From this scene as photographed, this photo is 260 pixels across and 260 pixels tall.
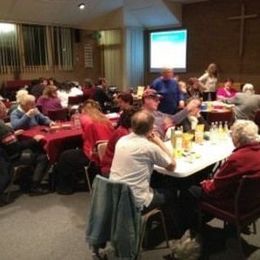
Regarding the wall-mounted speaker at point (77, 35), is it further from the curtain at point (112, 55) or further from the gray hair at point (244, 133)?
the gray hair at point (244, 133)

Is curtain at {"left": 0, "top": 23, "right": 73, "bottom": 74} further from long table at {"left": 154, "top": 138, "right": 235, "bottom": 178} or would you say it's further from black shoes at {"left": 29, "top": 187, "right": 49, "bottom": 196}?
long table at {"left": 154, "top": 138, "right": 235, "bottom": 178}

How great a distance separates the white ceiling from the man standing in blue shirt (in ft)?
13.7

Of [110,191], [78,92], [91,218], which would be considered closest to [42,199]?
[91,218]

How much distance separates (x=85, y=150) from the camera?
12.6ft

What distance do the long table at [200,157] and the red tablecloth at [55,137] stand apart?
1.32m

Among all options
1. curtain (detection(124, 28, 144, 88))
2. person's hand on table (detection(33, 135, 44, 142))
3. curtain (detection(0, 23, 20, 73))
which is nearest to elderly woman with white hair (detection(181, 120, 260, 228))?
person's hand on table (detection(33, 135, 44, 142))

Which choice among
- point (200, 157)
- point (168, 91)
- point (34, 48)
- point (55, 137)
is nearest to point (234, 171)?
point (200, 157)

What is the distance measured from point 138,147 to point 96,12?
26.6 ft

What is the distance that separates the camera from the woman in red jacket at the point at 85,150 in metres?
3.71

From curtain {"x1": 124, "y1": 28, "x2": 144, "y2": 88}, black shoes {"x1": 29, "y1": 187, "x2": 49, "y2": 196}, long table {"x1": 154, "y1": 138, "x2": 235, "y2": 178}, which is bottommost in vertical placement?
black shoes {"x1": 29, "y1": 187, "x2": 49, "y2": 196}

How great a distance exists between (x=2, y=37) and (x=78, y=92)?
2.79 m

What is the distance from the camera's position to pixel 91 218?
2.46 m

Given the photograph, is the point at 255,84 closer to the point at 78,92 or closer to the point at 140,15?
the point at 140,15

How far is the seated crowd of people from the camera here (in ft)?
7.86
